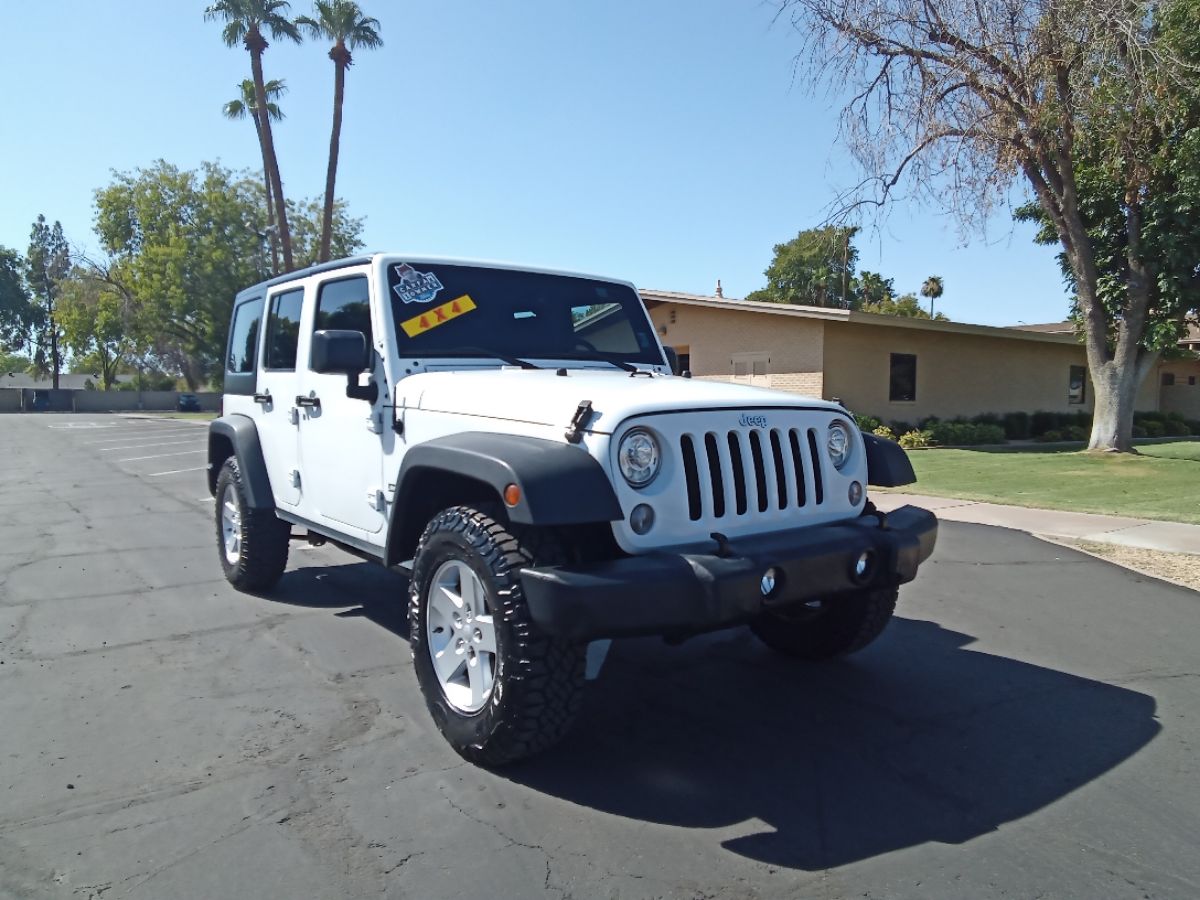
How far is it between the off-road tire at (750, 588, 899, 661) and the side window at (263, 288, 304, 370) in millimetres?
3293

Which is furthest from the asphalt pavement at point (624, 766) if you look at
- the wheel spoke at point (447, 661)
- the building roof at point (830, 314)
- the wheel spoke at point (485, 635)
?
the building roof at point (830, 314)

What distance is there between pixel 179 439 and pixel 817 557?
27122 mm

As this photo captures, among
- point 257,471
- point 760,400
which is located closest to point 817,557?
point 760,400

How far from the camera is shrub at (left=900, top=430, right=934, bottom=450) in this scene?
67.3ft

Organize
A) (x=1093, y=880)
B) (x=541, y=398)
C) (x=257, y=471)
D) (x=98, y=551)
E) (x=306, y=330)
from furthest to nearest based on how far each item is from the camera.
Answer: (x=98, y=551), (x=257, y=471), (x=306, y=330), (x=541, y=398), (x=1093, y=880)

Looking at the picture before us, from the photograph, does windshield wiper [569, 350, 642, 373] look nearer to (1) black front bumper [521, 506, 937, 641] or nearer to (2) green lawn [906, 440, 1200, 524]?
(1) black front bumper [521, 506, 937, 641]

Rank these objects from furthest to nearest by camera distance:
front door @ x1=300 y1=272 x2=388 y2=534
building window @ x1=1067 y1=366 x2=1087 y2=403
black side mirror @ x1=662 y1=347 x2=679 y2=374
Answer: building window @ x1=1067 y1=366 x2=1087 y2=403 < black side mirror @ x1=662 y1=347 x2=679 y2=374 < front door @ x1=300 y1=272 x2=388 y2=534

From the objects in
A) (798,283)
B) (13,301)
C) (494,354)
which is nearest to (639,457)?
(494,354)

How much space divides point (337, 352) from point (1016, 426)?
76.9 feet

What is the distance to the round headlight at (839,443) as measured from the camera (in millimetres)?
4051

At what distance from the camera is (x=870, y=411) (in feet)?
69.3

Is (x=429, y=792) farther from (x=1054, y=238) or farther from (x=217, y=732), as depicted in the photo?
(x=1054, y=238)

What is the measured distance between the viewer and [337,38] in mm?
31078

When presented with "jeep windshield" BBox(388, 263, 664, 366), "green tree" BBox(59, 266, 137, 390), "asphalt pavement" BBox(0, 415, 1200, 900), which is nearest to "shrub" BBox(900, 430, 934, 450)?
"asphalt pavement" BBox(0, 415, 1200, 900)
